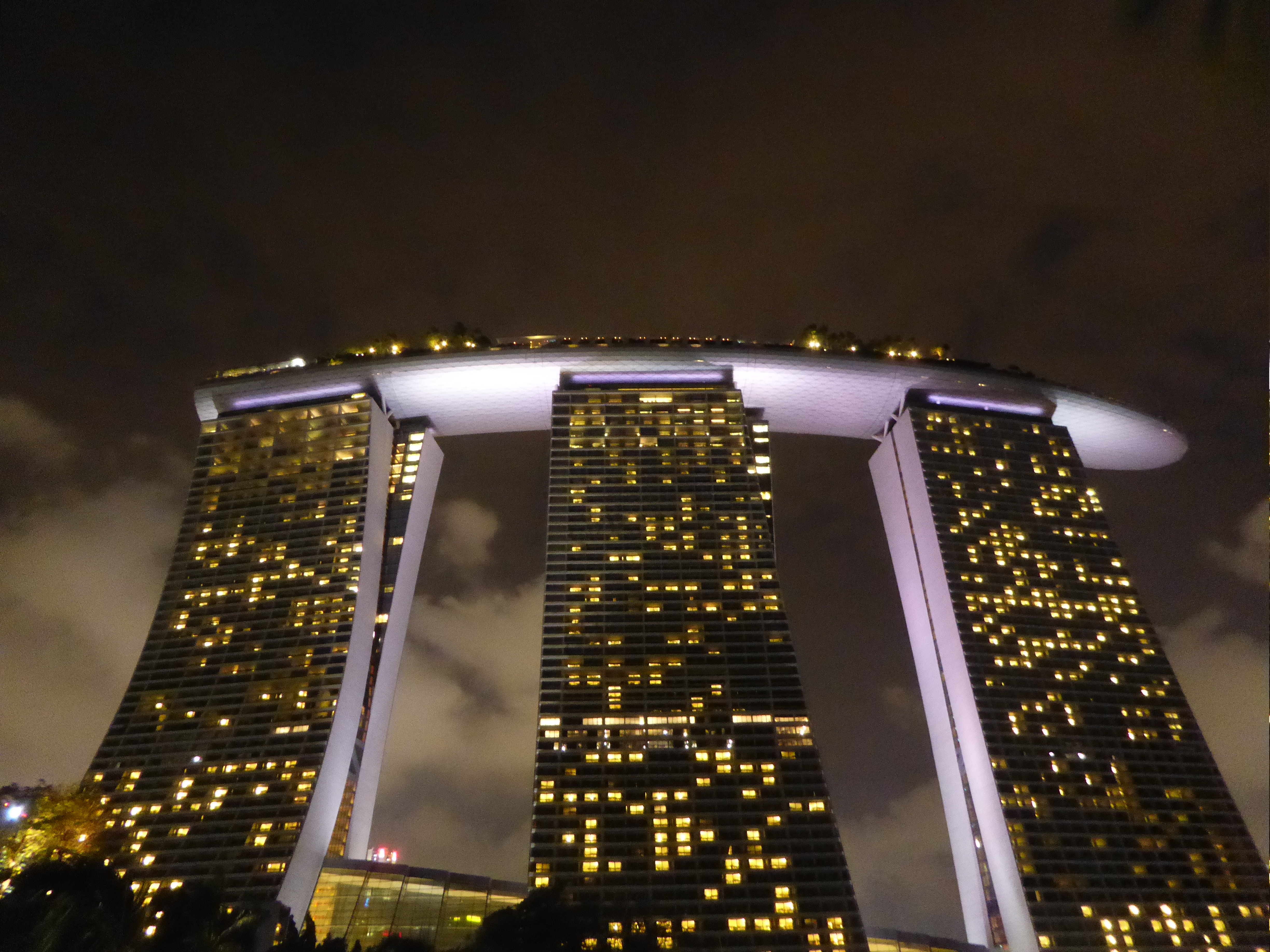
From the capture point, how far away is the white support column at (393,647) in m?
115

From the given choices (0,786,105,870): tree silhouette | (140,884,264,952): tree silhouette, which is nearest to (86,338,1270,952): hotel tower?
(0,786,105,870): tree silhouette

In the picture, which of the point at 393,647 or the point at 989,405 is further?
the point at 989,405

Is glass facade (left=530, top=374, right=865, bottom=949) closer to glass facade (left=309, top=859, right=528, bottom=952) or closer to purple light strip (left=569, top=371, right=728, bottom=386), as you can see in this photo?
purple light strip (left=569, top=371, right=728, bottom=386)

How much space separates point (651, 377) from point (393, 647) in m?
55.8

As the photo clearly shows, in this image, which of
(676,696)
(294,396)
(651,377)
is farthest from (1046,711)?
(294,396)

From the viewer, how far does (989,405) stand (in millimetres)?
148875

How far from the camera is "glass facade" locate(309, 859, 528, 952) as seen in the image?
9919 centimetres

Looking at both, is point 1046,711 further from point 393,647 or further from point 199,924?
point 199,924

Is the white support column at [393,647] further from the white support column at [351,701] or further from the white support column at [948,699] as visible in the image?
the white support column at [948,699]

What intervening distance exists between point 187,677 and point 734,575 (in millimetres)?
69139

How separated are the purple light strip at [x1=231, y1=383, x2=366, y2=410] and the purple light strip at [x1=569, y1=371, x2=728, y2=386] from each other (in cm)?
3392

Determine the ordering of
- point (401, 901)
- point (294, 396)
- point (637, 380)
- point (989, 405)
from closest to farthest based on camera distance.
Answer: point (401, 901), point (294, 396), point (637, 380), point (989, 405)

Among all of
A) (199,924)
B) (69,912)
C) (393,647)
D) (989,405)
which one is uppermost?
(989,405)

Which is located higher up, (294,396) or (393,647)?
(294,396)
